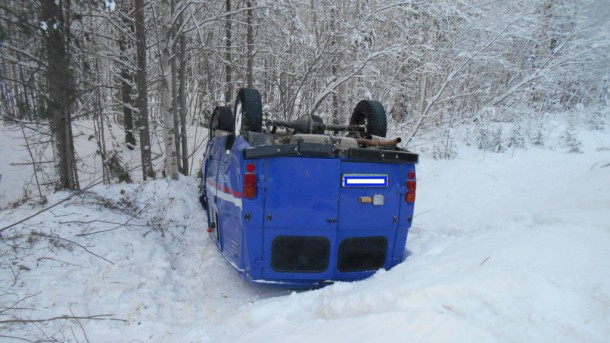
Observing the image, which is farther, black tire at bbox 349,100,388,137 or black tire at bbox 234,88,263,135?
black tire at bbox 349,100,388,137

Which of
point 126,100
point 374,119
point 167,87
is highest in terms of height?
point 167,87

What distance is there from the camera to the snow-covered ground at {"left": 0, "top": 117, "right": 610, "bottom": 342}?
7.53ft

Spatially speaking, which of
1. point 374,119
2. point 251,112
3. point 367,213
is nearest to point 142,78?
point 251,112

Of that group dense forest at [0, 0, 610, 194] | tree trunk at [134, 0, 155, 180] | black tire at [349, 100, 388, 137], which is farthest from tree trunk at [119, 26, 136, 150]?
black tire at [349, 100, 388, 137]

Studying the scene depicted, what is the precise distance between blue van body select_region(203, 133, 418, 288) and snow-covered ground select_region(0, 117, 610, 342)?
11.4 inches

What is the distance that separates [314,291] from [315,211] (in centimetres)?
77

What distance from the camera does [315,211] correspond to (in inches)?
146

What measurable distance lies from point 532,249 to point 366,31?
854 centimetres

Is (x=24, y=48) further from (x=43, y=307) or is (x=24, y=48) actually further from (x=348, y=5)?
(x=348, y=5)

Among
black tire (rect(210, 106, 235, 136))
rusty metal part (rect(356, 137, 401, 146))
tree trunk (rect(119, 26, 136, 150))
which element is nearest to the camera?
rusty metal part (rect(356, 137, 401, 146))

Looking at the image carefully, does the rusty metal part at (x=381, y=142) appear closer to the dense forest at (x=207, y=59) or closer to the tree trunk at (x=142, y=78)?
the dense forest at (x=207, y=59)

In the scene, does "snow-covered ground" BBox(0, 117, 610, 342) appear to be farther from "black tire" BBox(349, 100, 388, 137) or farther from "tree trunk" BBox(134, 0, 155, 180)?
"tree trunk" BBox(134, 0, 155, 180)

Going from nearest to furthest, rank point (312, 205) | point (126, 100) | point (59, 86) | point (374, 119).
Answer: point (312, 205) < point (374, 119) < point (59, 86) < point (126, 100)

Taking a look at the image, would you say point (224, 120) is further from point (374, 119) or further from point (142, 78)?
point (142, 78)
